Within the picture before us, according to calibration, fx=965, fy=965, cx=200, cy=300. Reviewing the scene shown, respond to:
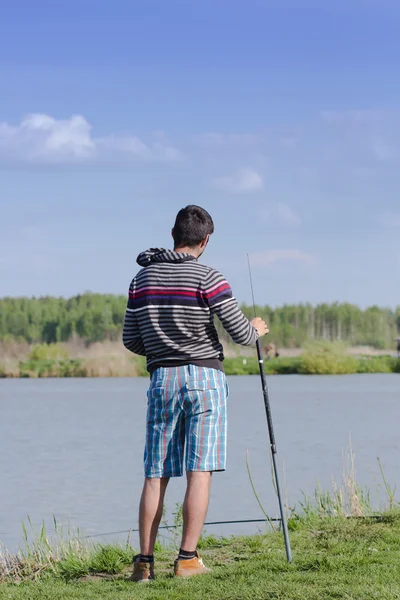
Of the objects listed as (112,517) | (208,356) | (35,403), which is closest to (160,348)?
(208,356)

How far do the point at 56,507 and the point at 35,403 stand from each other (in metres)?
17.5

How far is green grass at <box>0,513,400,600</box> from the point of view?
517cm

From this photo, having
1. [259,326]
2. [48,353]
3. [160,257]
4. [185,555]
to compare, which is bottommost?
[185,555]

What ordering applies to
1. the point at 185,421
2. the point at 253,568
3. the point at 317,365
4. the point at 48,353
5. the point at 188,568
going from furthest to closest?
1. the point at 48,353
2. the point at 317,365
3. the point at 253,568
4. the point at 188,568
5. the point at 185,421

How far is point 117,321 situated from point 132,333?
45.9m

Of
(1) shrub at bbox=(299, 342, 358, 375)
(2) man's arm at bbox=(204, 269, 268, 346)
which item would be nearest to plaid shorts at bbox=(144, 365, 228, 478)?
(2) man's arm at bbox=(204, 269, 268, 346)

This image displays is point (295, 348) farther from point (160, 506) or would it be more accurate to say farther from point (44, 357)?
point (160, 506)

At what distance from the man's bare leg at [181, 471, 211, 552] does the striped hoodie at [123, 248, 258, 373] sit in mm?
641

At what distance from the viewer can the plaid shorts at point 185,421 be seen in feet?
17.8

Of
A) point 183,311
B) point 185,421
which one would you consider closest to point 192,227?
point 183,311

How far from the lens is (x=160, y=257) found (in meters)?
5.54

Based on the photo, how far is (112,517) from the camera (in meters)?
11.0

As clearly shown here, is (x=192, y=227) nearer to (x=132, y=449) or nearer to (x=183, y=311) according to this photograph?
(x=183, y=311)

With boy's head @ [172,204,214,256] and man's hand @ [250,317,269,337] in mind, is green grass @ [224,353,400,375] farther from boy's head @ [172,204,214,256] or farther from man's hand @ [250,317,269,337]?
boy's head @ [172,204,214,256]
